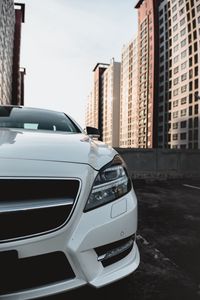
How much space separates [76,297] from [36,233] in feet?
1.26

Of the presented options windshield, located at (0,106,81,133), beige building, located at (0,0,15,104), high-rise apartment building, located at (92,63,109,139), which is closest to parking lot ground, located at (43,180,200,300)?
windshield, located at (0,106,81,133)

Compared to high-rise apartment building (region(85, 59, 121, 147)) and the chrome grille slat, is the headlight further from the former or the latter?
high-rise apartment building (region(85, 59, 121, 147))

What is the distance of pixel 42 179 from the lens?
140 cm

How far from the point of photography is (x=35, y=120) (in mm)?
3084

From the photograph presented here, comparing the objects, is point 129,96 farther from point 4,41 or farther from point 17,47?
point 4,41

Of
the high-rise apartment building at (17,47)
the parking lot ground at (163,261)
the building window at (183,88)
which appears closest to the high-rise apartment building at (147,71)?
the building window at (183,88)

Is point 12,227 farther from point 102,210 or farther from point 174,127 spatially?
point 174,127

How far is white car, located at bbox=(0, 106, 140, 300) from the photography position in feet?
4.13

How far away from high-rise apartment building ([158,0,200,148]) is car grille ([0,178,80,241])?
2242 inches

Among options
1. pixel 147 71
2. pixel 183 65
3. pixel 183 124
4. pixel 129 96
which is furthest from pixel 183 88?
pixel 129 96

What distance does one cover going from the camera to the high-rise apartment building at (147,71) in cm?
7062

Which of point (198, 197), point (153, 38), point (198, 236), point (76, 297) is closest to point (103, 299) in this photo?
point (76, 297)

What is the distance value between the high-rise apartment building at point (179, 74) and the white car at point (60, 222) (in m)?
56.7

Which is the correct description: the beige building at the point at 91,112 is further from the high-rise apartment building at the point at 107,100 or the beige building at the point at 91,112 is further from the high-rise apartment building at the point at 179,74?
the high-rise apartment building at the point at 179,74
